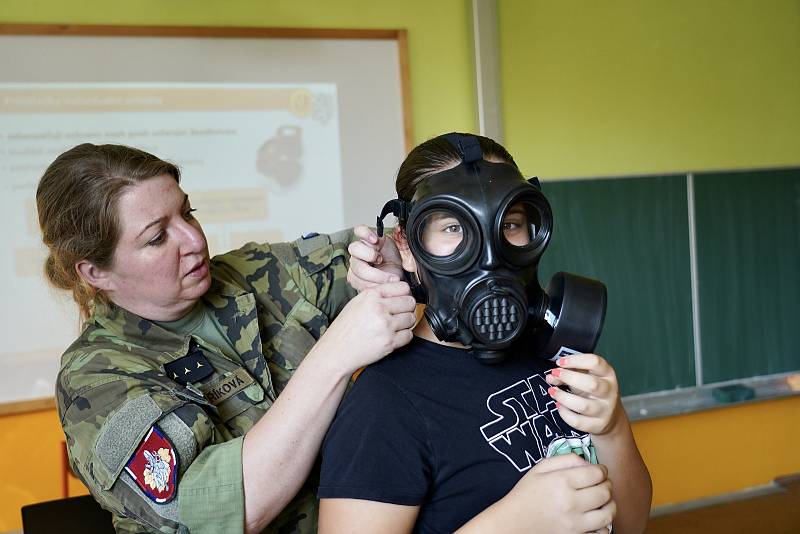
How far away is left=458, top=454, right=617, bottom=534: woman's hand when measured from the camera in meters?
1.01

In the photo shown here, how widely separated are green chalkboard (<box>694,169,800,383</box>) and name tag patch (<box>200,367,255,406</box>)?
252cm

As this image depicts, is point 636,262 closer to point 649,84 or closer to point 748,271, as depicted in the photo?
point 748,271

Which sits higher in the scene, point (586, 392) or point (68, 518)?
point (586, 392)

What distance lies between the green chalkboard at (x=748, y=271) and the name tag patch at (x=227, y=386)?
252 cm

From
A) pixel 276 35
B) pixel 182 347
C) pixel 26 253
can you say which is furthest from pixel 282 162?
pixel 182 347

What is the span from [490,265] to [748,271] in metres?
2.81

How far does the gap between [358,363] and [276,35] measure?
6.61ft

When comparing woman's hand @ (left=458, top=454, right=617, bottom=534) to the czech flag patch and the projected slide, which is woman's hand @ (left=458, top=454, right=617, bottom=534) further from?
the projected slide

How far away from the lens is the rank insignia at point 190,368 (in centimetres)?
147

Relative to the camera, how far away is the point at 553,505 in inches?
39.8

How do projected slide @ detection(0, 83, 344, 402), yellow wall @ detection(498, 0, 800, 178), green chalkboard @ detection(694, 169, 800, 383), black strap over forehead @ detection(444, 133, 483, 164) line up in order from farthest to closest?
green chalkboard @ detection(694, 169, 800, 383) → yellow wall @ detection(498, 0, 800, 178) → projected slide @ detection(0, 83, 344, 402) → black strap over forehead @ detection(444, 133, 483, 164)

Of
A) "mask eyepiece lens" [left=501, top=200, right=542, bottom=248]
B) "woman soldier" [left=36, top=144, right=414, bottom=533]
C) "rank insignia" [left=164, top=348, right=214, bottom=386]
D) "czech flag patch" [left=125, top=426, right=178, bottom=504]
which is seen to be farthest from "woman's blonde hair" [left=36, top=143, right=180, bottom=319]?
"mask eyepiece lens" [left=501, top=200, right=542, bottom=248]

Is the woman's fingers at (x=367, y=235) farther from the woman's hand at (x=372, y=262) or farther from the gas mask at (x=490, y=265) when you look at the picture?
the gas mask at (x=490, y=265)

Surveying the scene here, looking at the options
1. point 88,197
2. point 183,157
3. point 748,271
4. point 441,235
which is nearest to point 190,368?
point 88,197
